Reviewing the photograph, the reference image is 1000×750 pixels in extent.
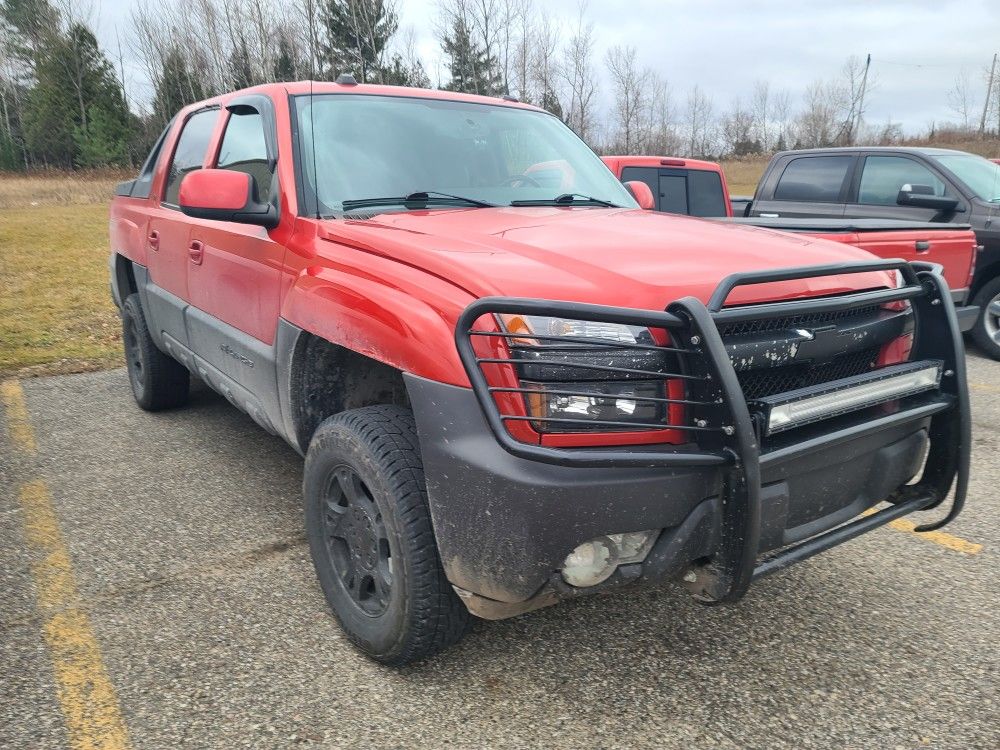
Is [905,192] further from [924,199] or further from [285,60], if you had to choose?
[285,60]

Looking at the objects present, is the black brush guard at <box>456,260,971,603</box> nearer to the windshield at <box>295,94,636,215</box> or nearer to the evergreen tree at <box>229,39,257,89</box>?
the windshield at <box>295,94,636,215</box>

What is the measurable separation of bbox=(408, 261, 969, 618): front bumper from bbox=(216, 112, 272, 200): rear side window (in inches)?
61.6

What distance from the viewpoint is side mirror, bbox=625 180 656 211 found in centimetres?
372

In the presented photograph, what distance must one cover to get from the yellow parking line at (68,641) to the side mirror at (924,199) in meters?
6.97

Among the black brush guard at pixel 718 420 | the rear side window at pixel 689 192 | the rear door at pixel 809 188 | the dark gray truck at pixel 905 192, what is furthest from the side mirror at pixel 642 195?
the rear side window at pixel 689 192

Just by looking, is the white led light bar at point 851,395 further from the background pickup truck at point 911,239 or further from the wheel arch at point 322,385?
the background pickup truck at point 911,239

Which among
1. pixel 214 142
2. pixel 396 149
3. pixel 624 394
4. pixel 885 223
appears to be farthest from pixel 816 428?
pixel 885 223

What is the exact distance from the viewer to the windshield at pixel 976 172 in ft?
23.5

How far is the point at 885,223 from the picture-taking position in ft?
17.6

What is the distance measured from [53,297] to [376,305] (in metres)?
8.83

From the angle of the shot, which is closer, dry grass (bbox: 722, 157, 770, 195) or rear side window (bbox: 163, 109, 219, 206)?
rear side window (bbox: 163, 109, 219, 206)

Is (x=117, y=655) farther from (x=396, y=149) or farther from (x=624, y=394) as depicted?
(x=396, y=149)

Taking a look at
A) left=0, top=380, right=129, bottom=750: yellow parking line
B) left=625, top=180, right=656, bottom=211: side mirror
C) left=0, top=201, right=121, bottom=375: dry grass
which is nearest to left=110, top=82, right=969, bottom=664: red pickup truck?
left=625, top=180, right=656, bottom=211: side mirror

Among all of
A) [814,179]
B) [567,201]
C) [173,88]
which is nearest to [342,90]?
[567,201]
